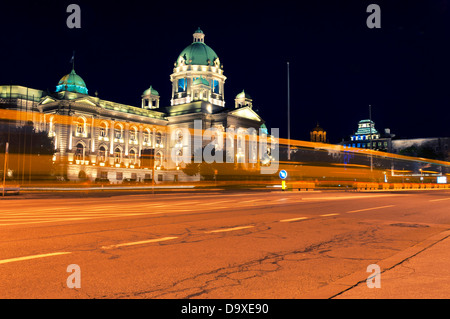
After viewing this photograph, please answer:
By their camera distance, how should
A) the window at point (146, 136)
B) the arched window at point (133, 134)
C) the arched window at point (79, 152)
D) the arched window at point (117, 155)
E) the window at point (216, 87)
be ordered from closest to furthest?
1. the arched window at point (79, 152)
2. the arched window at point (117, 155)
3. the arched window at point (133, 134)
4. the window at point (146, 136)
5. the window at point (216, 87)

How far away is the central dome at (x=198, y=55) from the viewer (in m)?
114

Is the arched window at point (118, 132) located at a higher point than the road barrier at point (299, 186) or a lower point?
higher

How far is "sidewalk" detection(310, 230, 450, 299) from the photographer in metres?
4.63

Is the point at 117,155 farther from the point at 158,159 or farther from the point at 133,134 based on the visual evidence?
the point at 158,159

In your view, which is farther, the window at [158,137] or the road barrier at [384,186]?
the window at [158,137]

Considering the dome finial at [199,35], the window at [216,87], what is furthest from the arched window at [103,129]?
the dome finial at [199,35]

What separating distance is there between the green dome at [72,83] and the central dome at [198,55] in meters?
33.8

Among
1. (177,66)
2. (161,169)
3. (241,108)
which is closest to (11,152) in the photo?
(161,169)

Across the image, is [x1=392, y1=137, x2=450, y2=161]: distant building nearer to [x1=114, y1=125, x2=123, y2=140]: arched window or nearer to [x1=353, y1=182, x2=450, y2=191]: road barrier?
[x1=353, y1=182, x2=450, y2=191]: road barrier

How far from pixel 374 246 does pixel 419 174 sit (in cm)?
7299

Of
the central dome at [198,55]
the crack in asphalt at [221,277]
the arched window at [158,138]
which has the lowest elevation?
the crack in asphalt at [221,277]

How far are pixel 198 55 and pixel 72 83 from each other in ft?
128

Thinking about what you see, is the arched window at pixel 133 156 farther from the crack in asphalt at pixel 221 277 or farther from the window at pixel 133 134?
the crack in asphalt at pixel 221 277

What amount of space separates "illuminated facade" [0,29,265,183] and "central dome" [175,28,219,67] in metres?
0.28
